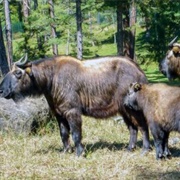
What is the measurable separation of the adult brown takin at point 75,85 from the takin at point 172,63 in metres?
0.94

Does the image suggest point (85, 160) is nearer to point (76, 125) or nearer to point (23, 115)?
point (76, 125)

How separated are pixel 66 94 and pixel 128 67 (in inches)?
52.7

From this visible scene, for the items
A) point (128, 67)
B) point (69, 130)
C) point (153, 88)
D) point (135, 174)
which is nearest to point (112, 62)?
point (128, 67)

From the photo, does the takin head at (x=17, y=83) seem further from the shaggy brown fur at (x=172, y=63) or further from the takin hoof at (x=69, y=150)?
the shaggy brown fur at (x=172, y=63)

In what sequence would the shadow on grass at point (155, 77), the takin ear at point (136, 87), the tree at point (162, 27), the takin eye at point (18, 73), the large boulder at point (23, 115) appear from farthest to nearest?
1. the shadow on grass at point (155, 77)
2. the tree at point (162, 27)
3. the large boulder at point (23, 115)
4. the takin eye at point (18, 73)
5. the takin ear at point (136, 87)

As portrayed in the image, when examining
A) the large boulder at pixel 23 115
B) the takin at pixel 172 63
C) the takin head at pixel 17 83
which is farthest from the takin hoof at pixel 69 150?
the takin at pixel 172 63

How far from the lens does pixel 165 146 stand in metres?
8.43

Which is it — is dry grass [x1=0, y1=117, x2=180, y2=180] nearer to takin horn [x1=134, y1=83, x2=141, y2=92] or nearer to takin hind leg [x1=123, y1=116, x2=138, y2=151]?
takin hind leg [x1=123, y1=116, x2=138, y2=151]

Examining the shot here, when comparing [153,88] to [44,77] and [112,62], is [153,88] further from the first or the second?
[44,77]

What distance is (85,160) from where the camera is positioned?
8.27 m

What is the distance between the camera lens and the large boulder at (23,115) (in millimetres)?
10445

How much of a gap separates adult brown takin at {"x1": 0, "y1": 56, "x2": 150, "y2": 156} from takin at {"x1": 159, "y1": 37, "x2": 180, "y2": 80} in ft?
3.08

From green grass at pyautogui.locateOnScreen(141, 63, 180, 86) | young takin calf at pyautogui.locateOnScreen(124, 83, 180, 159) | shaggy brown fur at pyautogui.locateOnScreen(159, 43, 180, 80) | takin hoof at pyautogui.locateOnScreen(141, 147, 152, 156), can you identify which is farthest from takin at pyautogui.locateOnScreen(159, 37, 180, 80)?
green grass at pyautogui.locateOnScreen(141, 63, 180, 86)

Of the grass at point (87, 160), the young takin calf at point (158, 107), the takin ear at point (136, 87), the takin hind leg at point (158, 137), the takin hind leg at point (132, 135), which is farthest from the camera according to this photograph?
the takin hind leg at point (132, 135)
